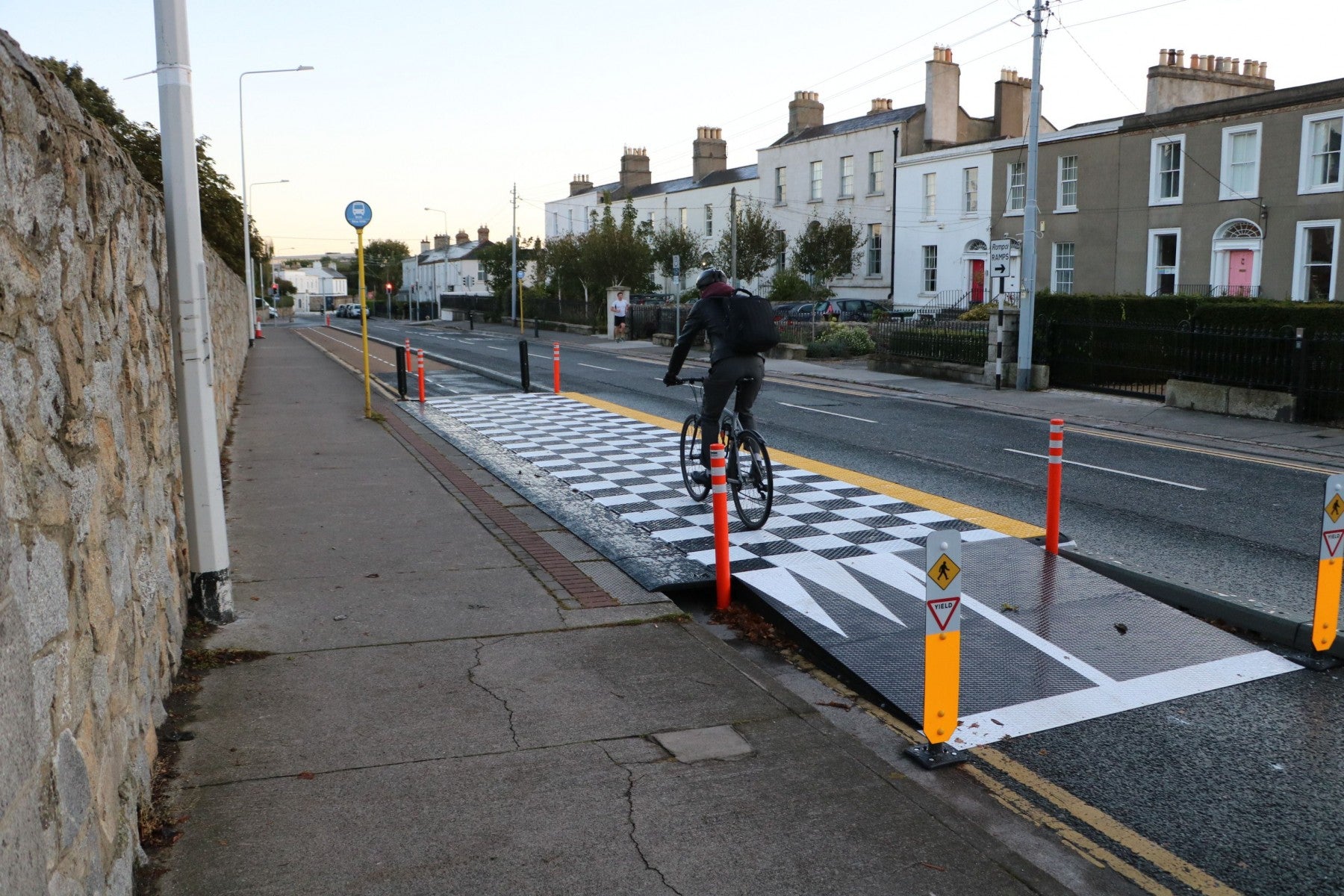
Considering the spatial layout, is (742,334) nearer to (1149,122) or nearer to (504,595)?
(504,595)

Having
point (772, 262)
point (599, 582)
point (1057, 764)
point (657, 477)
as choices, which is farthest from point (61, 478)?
point (772, 262)

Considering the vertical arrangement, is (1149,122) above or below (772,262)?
above

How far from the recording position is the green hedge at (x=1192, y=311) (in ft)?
58.1

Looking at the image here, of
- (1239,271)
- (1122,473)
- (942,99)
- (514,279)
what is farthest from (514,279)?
(1122,473)

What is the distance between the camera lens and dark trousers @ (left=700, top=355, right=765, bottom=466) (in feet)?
30.0

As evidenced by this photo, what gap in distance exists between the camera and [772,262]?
51031mm

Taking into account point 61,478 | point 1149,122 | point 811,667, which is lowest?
point 811,667

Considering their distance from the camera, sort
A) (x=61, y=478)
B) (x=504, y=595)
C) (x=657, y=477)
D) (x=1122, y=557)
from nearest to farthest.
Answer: (x=61, y=478) → (x=504, y=595) → (x=1122, y=557) → (x=657, y=477)

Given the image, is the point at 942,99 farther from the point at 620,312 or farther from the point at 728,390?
the point at 728,390

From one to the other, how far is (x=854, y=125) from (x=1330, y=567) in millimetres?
44000

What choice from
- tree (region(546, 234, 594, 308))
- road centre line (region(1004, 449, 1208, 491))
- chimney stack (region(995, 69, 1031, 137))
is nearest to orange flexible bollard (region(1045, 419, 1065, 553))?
road centre line (region(1004, 449, 1208, 491))

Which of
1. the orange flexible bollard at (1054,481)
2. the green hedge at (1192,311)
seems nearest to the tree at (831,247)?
the green hedge at (1192,311)

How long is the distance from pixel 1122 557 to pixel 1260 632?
6.20 ft

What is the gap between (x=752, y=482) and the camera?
365 inches
